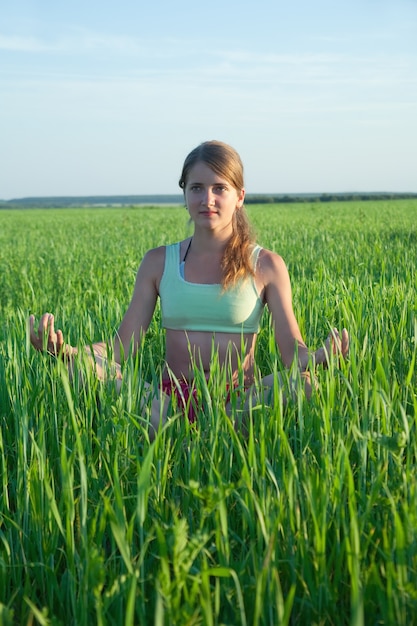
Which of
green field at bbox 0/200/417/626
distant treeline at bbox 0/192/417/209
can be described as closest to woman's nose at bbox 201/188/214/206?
green field at bbox 0/200/417/626

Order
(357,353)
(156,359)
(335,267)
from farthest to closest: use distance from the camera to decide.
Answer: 1. (335,267)
2. (156,359)
3. (357,353)

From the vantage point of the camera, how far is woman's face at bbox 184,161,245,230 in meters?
3.09

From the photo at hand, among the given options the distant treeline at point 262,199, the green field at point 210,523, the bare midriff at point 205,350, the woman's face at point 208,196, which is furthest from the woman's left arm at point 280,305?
the distant treeline at point 262,199

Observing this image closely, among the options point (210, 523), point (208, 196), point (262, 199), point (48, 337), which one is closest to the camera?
point (210, 523)

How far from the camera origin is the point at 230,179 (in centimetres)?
314

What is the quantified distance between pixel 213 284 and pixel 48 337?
2.40ft

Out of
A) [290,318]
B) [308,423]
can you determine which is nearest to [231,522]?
[308,423]

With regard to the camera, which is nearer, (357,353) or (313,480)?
(313,480)

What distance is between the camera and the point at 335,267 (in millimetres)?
8109

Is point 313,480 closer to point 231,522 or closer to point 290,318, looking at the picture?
point 231,522

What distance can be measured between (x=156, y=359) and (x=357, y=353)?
4.58 ft

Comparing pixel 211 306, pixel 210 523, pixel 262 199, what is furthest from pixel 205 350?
pixel 262 199

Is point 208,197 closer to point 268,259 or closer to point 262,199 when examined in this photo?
point 268,259

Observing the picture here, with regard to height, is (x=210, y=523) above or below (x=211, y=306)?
below
